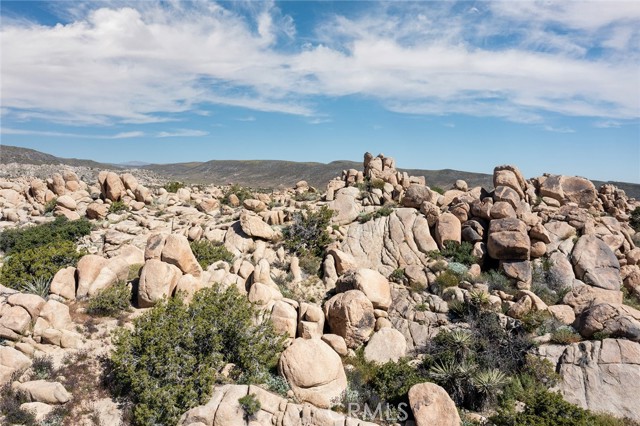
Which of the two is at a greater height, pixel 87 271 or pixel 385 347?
pixel 87 271

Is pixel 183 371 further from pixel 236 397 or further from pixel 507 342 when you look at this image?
pixel 507 342

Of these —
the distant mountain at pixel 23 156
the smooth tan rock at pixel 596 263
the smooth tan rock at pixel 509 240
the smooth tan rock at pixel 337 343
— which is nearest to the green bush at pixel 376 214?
the smooth tan rock at pixel 509 240

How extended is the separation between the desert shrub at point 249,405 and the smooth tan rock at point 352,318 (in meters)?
5.80

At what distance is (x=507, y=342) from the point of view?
16.0 m

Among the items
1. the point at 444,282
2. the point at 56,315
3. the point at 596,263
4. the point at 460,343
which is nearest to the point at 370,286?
the point at 444,282

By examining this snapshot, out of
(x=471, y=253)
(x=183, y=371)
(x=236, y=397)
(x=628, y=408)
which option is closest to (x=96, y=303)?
(x=183, y=371)

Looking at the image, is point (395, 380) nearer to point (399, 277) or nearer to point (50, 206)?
point (399, 277)

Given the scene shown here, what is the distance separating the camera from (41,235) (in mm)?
24328

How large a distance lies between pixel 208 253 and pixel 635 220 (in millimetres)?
29944

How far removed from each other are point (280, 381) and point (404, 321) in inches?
281

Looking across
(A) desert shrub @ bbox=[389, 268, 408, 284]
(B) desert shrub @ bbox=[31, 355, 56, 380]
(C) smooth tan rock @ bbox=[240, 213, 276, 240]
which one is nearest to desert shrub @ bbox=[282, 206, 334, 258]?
(C) smooth tan rock @ bbox=[240, 213, 276, 240]

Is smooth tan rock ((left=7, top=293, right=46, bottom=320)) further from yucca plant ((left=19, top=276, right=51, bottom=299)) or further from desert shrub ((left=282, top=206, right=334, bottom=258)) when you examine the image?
desert shrub ((left=282, top=206, right=334, bottom=258))

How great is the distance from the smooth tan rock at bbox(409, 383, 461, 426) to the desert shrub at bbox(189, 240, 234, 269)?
1294 centimetres

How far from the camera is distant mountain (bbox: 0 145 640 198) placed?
374 ft
